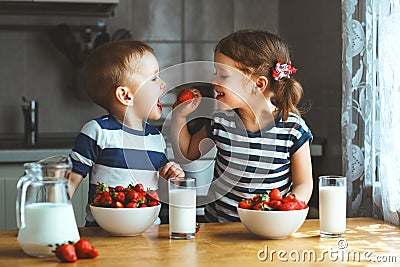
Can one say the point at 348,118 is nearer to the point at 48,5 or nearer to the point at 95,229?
the point at 95,229

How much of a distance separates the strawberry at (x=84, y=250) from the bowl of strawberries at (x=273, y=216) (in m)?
0.39

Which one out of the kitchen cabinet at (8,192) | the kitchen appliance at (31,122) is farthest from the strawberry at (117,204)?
the kitchen appliance at (31,122)

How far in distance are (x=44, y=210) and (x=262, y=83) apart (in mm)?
845

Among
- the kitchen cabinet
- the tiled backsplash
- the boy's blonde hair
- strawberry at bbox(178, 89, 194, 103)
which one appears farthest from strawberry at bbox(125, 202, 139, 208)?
the tiled backsplash

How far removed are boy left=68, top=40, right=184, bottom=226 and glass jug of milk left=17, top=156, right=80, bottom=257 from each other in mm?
451

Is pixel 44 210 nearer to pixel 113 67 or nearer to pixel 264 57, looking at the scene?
pixel 113 67

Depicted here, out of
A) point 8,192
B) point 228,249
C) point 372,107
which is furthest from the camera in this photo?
point 8,192

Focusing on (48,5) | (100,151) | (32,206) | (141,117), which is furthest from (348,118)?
(48,5)

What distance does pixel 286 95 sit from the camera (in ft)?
6.95

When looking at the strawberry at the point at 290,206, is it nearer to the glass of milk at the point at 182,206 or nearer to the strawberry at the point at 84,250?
the glass of milk at the point at 182,206

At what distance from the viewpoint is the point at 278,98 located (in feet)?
7.01

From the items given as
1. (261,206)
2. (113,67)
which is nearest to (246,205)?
(261,206)

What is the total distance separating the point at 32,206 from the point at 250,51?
0.84 meters

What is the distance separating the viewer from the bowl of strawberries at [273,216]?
168 cm
